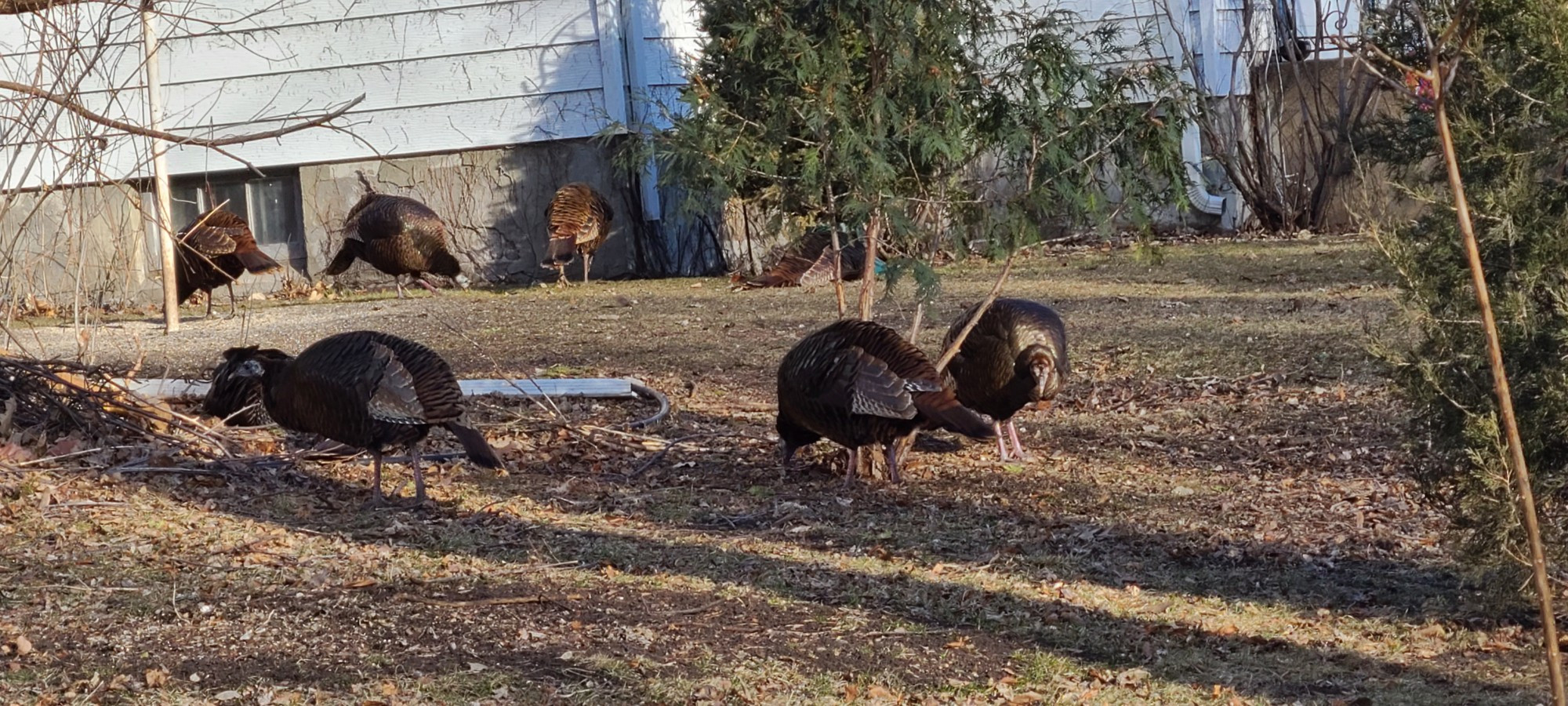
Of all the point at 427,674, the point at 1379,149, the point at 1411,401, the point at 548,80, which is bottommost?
the point at 427,674

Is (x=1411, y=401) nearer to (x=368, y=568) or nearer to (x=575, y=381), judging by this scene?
(x=368, y=568)

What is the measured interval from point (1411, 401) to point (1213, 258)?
9.07m

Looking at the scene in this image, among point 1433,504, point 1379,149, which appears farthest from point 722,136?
point 1433,504

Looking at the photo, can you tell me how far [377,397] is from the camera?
615cm

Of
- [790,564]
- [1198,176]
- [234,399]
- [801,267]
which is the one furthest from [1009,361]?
[1198,176]

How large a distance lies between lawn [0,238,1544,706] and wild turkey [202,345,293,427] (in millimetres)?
129

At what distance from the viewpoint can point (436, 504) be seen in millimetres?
6457

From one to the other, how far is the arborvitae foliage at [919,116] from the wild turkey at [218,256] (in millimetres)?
6763

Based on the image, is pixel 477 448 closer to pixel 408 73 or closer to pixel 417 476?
pixel 417 476

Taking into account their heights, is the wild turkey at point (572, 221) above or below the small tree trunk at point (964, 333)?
above

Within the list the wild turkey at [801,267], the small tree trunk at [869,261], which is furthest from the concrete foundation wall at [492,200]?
the small tree trunk at [869,261]

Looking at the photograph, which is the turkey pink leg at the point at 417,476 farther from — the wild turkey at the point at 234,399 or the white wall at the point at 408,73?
the white wall at the point at 408,73

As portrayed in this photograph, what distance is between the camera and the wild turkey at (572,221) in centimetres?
1434

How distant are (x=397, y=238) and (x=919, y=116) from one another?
8.06 m
